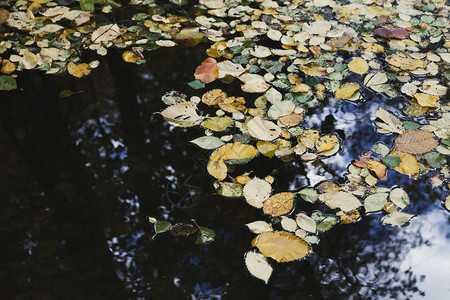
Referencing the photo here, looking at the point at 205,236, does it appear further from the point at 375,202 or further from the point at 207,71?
the point at 207,71

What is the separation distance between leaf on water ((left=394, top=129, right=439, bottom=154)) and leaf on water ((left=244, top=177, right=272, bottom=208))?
2.20 ft

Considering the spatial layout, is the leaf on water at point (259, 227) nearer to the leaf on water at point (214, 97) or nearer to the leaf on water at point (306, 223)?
the leaf on water at point (306, 223)

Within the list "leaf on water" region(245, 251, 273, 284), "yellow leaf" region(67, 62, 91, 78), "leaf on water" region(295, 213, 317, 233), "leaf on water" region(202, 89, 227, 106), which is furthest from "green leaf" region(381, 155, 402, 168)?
"yellow leaf" region(67, 62, 91, 78)

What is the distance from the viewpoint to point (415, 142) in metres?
1.87

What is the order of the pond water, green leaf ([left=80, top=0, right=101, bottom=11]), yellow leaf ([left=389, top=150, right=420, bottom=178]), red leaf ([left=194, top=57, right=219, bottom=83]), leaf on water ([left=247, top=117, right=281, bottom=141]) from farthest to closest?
green leaf ([left=80, top=0, right=101, bottom=11])
red leaf ([left=194, top=57, right=219, bottom=83])
leaf on water ([left=247, top=117, right=281, bottom=141])
yellow leaf ([left=389, top=150, right=420, bottom=178])
the pond water

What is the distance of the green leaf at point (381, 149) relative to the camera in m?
1.82

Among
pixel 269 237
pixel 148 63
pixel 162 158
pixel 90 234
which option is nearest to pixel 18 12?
pixel 148 63

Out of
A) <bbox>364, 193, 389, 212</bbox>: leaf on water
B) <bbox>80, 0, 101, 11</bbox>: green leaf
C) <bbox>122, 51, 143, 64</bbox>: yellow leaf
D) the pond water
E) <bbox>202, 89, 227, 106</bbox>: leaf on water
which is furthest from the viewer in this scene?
<bbox>80, 0, 101, 11</bbox>: green leaf

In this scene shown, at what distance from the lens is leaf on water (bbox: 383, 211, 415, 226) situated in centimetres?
156

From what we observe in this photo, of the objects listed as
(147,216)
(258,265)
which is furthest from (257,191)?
(147,216)

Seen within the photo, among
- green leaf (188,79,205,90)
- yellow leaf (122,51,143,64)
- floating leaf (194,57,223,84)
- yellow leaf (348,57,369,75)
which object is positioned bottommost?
yellow leaf (122,51,143,64)

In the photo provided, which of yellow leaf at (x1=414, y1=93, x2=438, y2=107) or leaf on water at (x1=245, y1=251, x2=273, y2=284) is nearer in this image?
leaf on water at (x1=245, y1=251, x2=273, y2=284)

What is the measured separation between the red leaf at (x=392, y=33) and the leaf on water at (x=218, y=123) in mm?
1297

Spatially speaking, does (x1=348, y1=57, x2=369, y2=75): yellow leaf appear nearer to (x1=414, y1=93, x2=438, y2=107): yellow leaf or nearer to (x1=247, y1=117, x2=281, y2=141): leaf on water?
(x1=414, y1=93, x2=438, y2=107): yellow leaf
